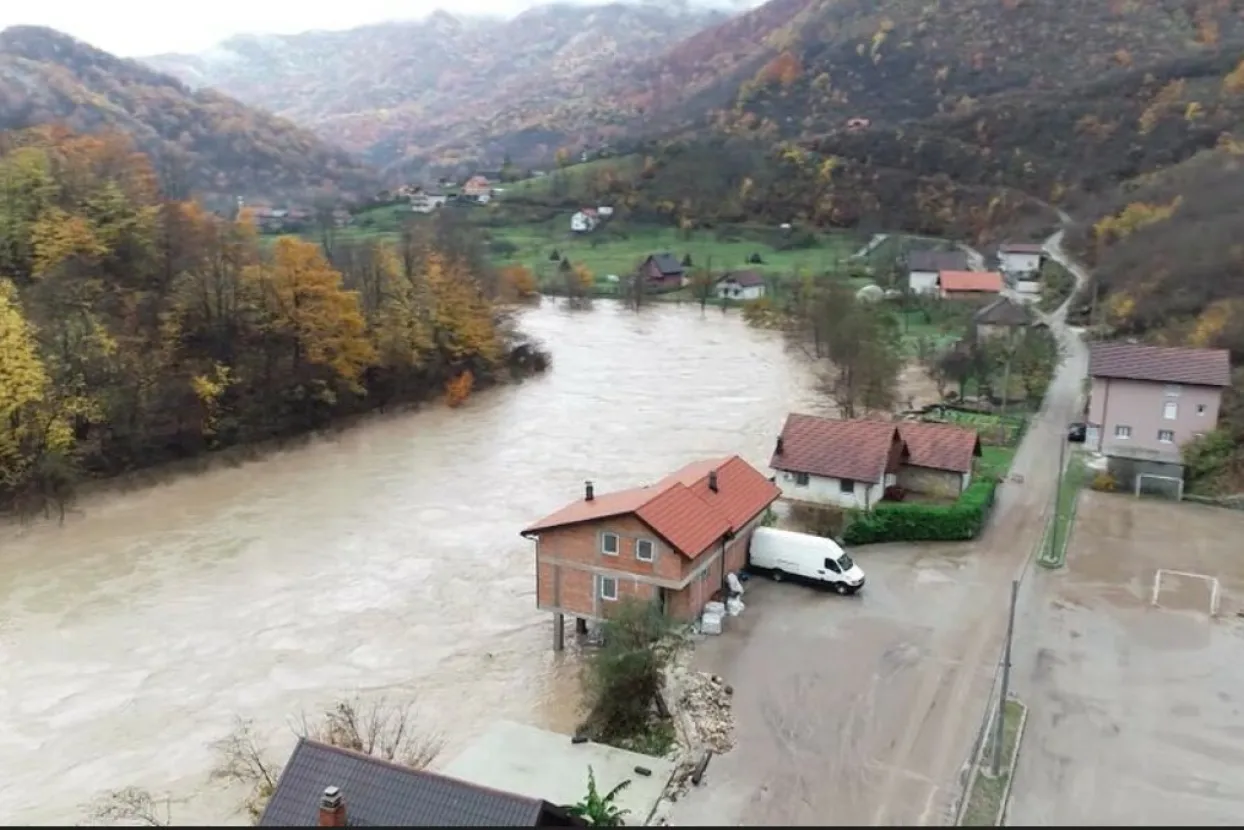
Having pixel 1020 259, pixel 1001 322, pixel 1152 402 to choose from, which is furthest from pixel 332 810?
pixel 1020 259

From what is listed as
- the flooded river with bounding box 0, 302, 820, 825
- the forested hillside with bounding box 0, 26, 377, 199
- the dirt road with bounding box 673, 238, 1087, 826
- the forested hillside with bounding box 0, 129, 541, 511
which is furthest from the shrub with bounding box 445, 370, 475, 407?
the forested hillside with bounding box 0, 26, 377, 199

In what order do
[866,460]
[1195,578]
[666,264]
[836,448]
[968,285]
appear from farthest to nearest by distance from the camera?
[666,264]
[968,285]
[836,448]
[866,460]
[1195,578]

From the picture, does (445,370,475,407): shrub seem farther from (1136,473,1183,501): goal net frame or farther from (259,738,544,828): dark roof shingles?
(259,738,544,828): dark roof shingles

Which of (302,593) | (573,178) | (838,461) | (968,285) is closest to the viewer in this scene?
(302,593)

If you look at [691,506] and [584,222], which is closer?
[691,506]

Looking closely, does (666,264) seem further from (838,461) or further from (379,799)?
(379,799)

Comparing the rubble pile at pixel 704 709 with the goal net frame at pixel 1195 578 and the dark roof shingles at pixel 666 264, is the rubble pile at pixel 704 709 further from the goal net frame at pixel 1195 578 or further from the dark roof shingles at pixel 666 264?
the dark roof shingles at pixel 666 264

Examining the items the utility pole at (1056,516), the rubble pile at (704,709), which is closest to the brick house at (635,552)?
the rubble pile at (704,709)
